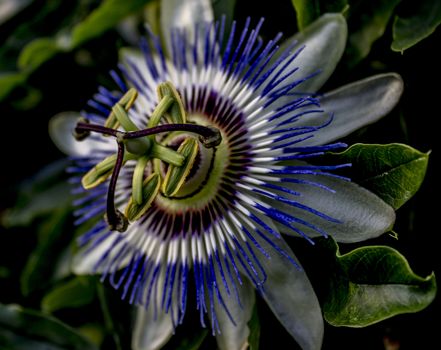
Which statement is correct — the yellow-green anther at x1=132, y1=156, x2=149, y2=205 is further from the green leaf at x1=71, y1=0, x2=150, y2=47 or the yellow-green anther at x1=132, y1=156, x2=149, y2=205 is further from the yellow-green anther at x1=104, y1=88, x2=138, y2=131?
the green leaf at x1=71, y1=0, x2=150, y2=47

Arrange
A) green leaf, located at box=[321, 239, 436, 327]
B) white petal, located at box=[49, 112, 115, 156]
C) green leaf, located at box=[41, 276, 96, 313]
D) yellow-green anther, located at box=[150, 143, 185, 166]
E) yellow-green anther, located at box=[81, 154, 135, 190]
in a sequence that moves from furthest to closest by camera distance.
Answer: white petal, located at box=[49, 112, 115, 156]
green leaf, located at box=[41, 276, 96, 313]
yellow-green anther, located at box=[81, 154, 135, 190]
yellow-green anther, located at box=[150, 143, 185, 166]
green leaf, located at box=[321, 239, 436, 327]

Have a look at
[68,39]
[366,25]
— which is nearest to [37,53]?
[68,39]

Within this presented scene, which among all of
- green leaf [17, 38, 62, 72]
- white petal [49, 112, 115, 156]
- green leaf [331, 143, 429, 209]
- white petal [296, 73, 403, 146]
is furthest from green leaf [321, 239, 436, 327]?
green leaf [17, 38, 62, 72]

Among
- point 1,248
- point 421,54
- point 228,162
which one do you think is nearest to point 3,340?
point 1,248

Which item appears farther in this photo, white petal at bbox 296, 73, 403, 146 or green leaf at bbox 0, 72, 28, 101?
green leaf at bbox 0, 72, 28, 101

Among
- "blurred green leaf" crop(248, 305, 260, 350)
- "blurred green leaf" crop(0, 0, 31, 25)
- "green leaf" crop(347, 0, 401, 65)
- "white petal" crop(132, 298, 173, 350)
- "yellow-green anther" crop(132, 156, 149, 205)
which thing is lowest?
"blurred green leaf" crop(248, 305, 260, 350)

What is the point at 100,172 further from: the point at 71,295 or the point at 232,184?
the point at 71,295

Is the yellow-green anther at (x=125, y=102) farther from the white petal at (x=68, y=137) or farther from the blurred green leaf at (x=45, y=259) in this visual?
the blurred green leaf at (x=45, y=259)
